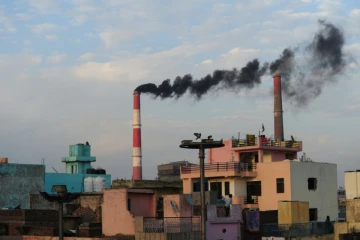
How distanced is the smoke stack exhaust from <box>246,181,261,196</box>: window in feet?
41.7

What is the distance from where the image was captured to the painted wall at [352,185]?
5169 centimetres

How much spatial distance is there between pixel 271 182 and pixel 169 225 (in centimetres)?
1896

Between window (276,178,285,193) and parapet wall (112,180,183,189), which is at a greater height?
parapet wall (112,180,183,189)

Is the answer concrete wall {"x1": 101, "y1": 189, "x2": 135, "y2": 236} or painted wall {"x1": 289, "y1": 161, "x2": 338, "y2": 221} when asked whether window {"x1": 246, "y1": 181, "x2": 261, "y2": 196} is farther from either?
concrete wall {"x1": 101, "y1": 189, "x2": 135, "y2": 236}

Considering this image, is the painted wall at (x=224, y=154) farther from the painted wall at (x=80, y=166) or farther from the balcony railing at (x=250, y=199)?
the painted wall at (x=80, y=166)

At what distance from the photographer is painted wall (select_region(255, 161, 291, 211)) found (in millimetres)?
52906

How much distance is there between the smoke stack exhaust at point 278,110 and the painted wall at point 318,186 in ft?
35.7

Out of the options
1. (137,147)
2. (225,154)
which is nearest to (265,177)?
(225,154)

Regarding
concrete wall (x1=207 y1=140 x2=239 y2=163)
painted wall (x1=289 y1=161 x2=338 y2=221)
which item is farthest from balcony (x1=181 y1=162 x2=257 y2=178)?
painted wall (x1=289 y1=161 x2=338 y2=221)

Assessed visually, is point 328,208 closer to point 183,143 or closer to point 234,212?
point 234,212

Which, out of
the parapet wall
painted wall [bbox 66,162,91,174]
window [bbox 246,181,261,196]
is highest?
painted wall [bbox 66,162,91,174]

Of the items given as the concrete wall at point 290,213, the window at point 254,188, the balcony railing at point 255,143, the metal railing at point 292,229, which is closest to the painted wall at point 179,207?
the metal railing at point 292,229

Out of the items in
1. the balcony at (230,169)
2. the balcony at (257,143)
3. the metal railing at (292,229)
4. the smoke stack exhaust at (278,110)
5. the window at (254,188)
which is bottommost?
the metal railing at (292,229)

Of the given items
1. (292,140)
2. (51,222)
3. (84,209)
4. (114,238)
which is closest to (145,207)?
(114,238)
